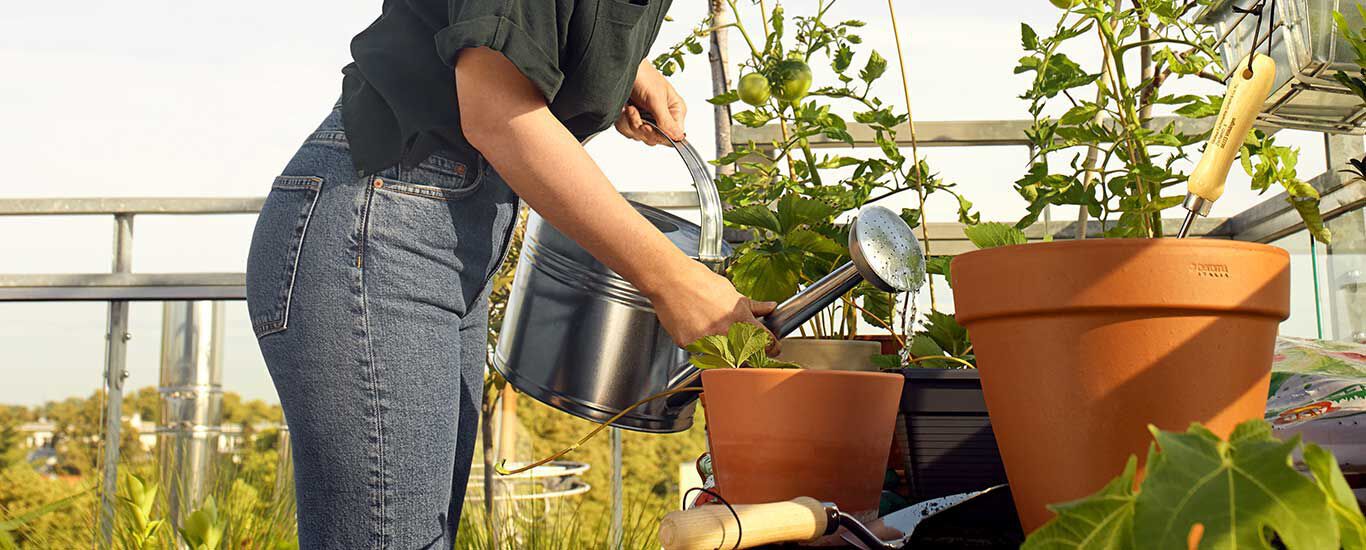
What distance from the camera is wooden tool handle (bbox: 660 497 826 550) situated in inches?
17.5

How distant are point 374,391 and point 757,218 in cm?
44

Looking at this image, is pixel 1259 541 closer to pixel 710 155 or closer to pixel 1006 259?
pixel 1006 259

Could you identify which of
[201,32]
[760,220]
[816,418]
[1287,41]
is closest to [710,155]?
[760,220]

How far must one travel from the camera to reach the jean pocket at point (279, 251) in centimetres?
94

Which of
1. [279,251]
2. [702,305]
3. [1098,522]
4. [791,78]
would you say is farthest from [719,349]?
[791,78]

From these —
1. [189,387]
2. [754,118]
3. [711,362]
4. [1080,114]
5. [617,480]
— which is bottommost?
[617,480]

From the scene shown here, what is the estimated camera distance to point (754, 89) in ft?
4.52

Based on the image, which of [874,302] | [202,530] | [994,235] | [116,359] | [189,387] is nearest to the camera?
[994,235]

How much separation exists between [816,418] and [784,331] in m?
0.25

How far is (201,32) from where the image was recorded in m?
5.53

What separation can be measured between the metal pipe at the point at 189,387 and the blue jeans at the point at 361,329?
110 inches

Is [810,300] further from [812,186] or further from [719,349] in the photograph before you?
[812,186]

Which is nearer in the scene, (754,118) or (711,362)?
(711,362)

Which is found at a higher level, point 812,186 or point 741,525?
point 812,186
